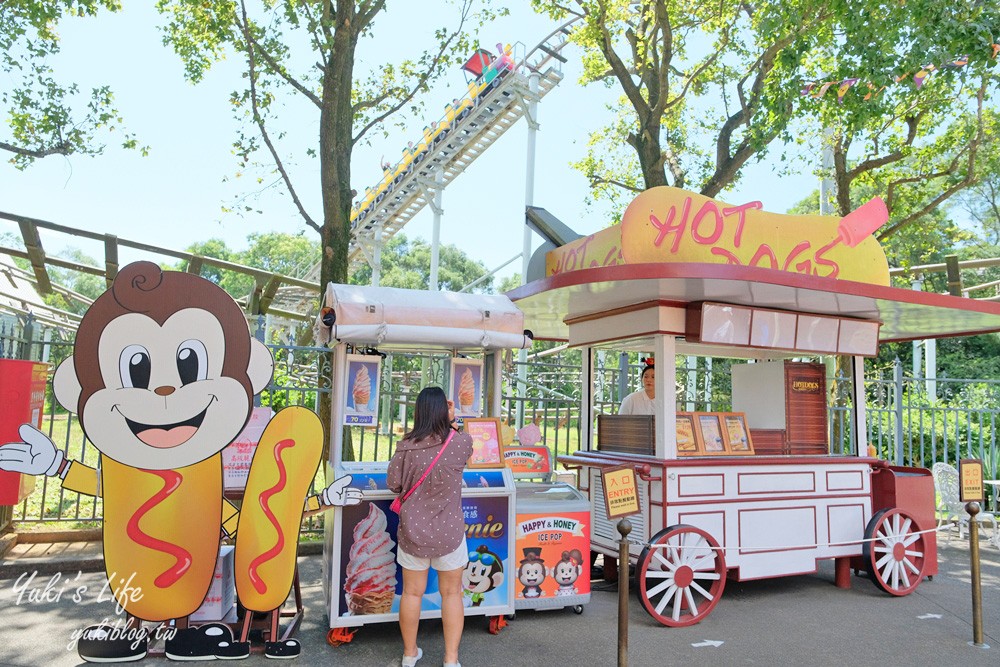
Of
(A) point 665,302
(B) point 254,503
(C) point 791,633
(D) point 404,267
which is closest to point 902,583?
(C) point 791,633

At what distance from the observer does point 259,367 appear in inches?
175

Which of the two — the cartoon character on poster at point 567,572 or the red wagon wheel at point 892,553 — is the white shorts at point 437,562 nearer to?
the cartoon character on poster at point 567,572

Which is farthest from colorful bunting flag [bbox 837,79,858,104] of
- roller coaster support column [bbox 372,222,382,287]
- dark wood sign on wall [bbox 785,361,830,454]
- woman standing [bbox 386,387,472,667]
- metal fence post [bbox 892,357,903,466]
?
roller coaster support column [bbox 372,222,382,287]

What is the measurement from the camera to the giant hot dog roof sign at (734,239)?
5.77m

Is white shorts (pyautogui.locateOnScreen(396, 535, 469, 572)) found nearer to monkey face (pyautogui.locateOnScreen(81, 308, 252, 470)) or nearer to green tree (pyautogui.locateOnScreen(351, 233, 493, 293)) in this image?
monkey face (pyautogui.locateOnScreen(81, 308, 252, 470))

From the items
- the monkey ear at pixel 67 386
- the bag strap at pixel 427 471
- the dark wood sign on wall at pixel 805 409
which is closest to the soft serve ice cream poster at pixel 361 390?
the bag strap at pixel 427 471

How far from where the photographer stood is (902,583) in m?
6.71

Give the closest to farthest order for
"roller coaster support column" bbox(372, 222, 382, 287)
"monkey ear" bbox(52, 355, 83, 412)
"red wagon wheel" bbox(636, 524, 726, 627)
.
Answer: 1. "monkey ear" bbox(52, 355, 83, 412)
2. "red wagon wheel" bbox(636, 524, 726, 627)
3. "roller coaster support column" bbox(372, 222, 382, 287)

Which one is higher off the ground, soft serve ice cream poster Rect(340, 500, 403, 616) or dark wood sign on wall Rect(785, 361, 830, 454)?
dark wood sign on wall Rect(785, 361, 830, 454)

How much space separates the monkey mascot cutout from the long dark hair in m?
0.71

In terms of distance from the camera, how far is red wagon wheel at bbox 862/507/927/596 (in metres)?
6.48

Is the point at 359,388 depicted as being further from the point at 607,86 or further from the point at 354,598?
the point at 607,86

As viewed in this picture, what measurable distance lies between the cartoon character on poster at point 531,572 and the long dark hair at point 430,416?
1.61m
